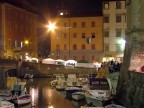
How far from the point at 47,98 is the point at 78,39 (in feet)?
112

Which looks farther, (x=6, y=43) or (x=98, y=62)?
(x=98, y=62)

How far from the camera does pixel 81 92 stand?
142 feet

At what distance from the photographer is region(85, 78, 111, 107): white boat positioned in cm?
3658

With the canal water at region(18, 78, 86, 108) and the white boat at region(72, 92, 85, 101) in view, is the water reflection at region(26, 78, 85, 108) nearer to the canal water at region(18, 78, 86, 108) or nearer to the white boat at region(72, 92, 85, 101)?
the canal water at region(18, 78, 86, 108)

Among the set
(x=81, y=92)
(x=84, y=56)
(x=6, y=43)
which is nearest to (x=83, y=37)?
(x=84, y=56)

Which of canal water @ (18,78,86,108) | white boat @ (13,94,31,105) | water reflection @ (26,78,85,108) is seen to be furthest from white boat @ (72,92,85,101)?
white boat @ (13,94,31,105)

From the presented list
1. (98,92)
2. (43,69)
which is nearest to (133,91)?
(98,92)

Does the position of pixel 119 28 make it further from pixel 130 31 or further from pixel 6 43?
pixel 130 31

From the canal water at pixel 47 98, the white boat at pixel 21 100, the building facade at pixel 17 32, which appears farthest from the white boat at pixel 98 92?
the building facade at pixel 17 32

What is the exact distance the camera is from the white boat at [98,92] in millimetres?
36578

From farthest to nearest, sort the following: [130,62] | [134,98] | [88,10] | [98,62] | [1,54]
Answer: [88,10]
[98,62]
[1,54]
[130,62]
[134,98]

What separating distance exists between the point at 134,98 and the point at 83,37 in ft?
153

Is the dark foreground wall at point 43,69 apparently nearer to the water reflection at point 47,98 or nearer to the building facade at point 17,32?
the building facade at point 17,32

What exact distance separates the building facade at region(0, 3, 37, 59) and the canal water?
13106 mm
